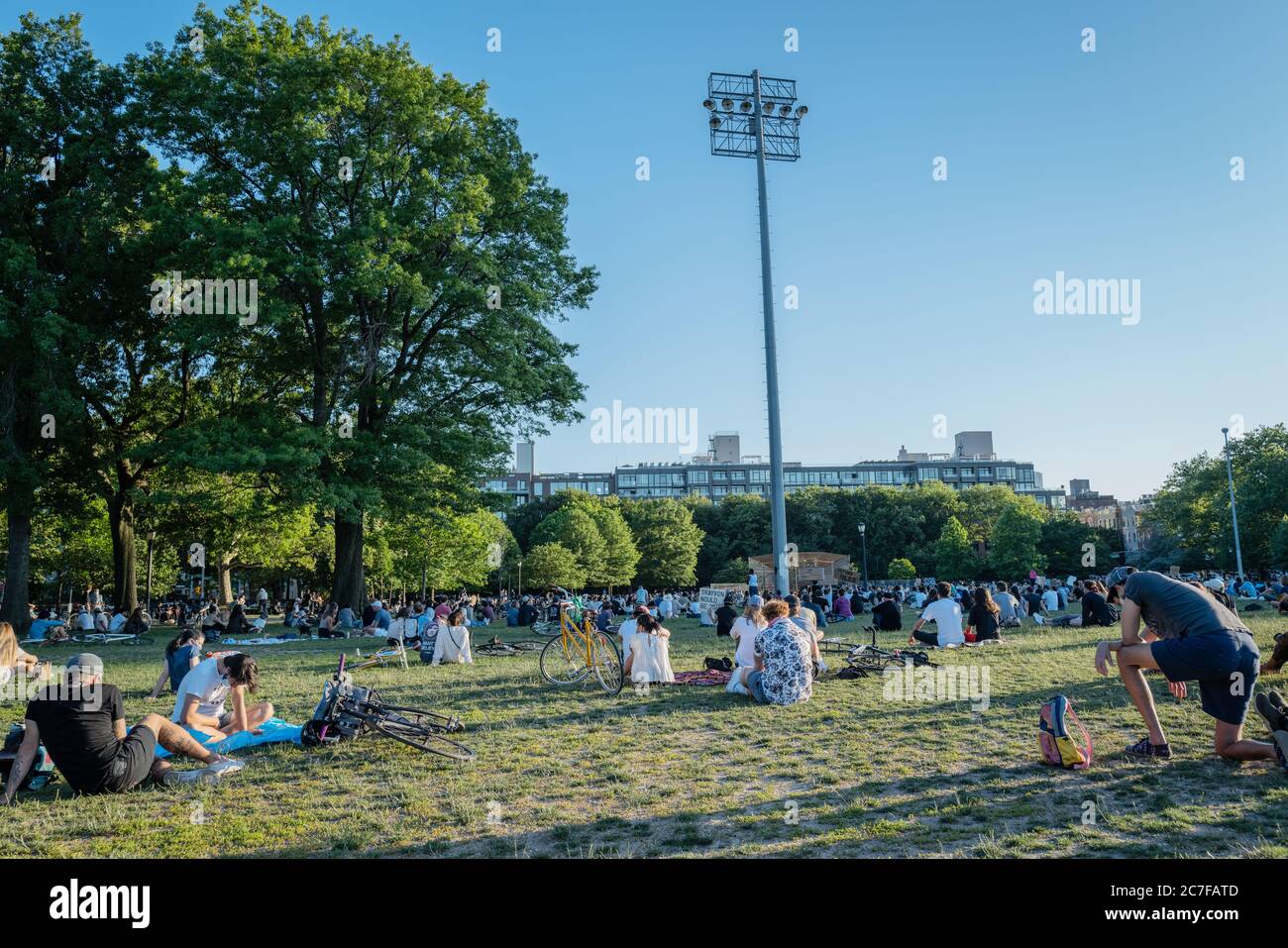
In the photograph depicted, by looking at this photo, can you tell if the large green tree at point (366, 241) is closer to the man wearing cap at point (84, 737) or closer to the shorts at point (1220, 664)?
the man wearing cap at point (84, 737)

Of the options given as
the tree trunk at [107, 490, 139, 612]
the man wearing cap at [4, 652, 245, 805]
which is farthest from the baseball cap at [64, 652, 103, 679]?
the tree trunk at [107, 490, 139, 612]

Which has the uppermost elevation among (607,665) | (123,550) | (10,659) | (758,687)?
(123,550)

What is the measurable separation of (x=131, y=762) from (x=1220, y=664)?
27.8ft

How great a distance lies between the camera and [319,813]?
19.4 feet

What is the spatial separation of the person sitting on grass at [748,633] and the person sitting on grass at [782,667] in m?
0.72

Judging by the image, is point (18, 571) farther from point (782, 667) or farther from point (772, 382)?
point (782, 667)

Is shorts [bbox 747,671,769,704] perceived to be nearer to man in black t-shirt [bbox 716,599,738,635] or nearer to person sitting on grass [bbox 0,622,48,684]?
person sitting on grass [bbox 0,622,48,684]

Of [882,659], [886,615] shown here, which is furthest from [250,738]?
[886,615]

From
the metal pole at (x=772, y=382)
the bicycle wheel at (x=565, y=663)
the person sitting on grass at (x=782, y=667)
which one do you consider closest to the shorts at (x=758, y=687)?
the person sitting on grass at (x=782, y=667)

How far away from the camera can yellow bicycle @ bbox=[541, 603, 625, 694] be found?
11758 millimetres

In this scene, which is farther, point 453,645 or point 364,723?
point 453,645

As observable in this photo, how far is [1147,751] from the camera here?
6973mm

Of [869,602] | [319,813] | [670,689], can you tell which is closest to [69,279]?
[670,689]

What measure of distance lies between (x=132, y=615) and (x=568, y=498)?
6944cm
